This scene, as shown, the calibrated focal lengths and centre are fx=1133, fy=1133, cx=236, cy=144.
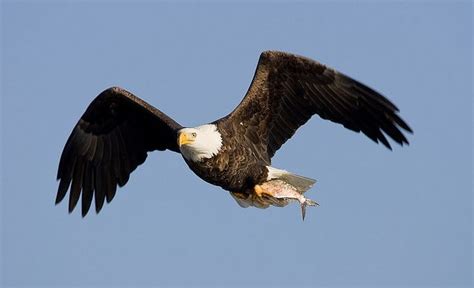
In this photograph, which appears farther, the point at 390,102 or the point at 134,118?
the point at 134,118

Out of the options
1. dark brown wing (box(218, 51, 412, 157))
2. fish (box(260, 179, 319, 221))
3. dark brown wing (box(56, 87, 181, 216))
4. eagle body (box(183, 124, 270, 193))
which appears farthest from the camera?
dark brown wing (box(56, 87, 181, 216))

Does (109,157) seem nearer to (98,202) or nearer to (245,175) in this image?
(98,202)

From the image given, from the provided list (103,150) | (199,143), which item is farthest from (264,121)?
(103,150)

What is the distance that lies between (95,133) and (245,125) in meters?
1.92

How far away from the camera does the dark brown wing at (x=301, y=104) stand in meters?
10.7

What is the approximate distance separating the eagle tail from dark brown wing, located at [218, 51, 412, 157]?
0.27 meters

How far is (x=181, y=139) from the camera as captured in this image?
10727 mm

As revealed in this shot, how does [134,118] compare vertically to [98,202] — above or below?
→ above

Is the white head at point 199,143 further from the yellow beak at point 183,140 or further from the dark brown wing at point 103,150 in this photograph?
the dark brown wing at point 103,150

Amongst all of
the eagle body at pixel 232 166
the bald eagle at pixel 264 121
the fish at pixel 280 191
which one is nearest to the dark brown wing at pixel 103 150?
the bald eagle at pixel 264 121

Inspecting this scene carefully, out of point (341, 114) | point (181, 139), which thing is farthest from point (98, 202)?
point (341, 114)

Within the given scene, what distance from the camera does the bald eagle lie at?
1075 cm

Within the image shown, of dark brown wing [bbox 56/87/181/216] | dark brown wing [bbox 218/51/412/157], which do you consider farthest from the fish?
dark brown wing [bbox 56/87/181/216]

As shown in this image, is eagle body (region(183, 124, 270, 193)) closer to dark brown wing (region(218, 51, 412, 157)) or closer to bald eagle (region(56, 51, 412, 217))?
bald eagle (region(56, 51, 412, 217))
